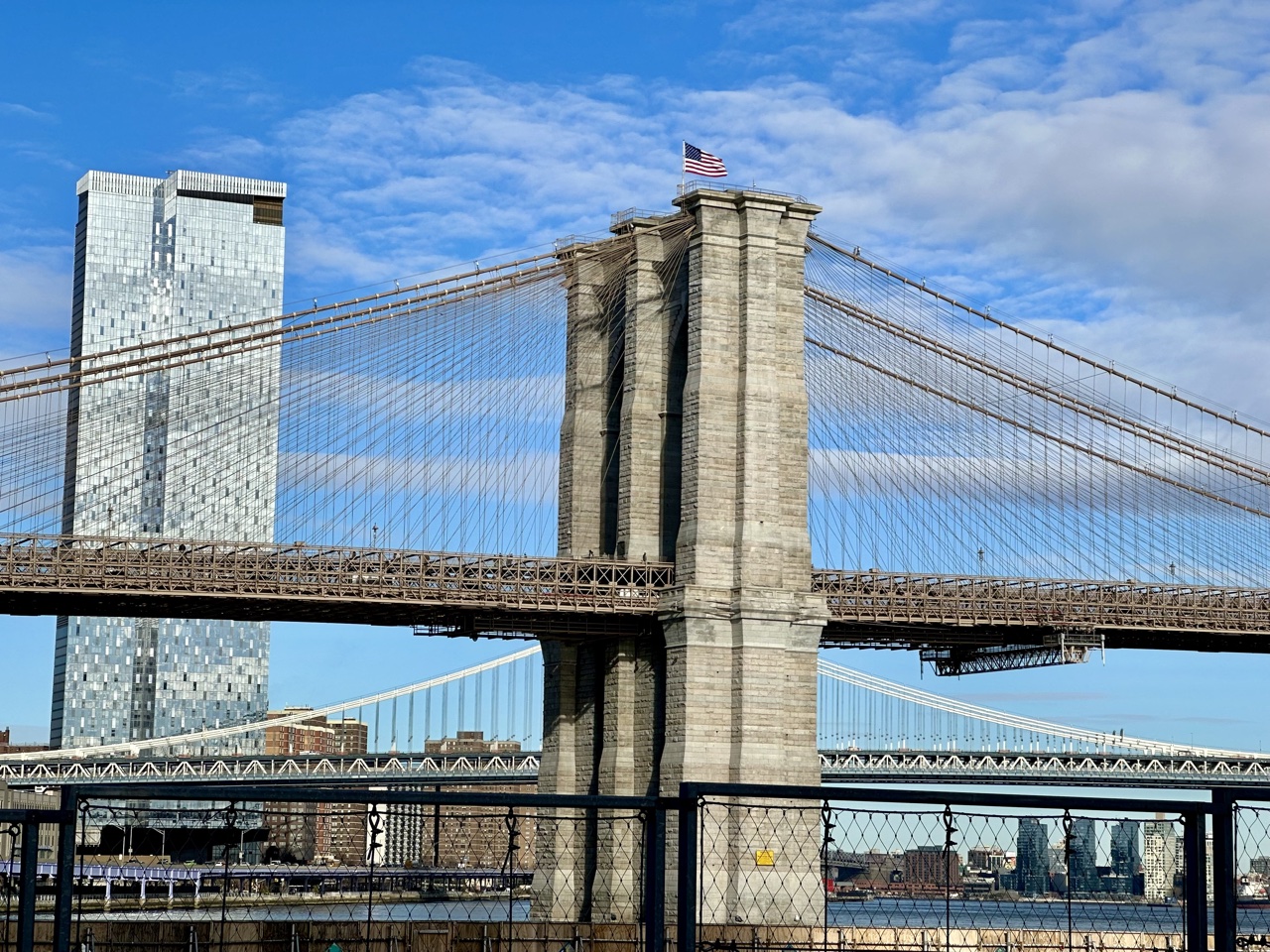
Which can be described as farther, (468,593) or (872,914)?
(872,914)

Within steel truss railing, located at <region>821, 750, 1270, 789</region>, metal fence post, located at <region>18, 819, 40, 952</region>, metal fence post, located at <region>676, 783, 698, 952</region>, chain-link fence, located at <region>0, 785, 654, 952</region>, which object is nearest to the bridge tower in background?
chain-link fence, located at <region>0, 785, 654, 952</region>

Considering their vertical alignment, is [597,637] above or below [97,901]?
above

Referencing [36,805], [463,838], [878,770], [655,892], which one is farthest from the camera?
[36,805]

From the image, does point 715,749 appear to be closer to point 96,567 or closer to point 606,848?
point 606,848

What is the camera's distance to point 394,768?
115438 mm

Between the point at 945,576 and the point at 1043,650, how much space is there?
182 inches

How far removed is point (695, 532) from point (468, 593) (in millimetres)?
6101

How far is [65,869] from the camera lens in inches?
504

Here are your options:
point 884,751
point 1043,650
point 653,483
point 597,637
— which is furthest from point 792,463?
point 884,751

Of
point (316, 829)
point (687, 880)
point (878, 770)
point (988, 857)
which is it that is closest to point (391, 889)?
point (878, 770)

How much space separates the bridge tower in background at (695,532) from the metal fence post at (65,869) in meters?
35.4

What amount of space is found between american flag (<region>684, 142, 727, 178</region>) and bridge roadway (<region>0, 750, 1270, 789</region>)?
43487 mm

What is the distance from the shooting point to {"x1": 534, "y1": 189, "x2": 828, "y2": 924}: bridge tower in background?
5081 centimetres

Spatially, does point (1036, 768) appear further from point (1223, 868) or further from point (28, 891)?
point (28, 891)
